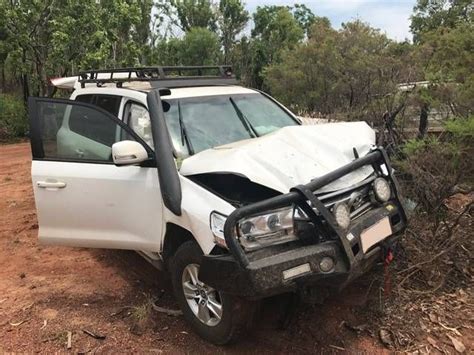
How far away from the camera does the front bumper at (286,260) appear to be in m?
2.83

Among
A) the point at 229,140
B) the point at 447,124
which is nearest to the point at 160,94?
the point at 229,140

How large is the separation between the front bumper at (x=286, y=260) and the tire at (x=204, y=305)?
0.30m

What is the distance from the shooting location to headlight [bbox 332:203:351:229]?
9.88 feet

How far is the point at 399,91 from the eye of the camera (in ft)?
20.8

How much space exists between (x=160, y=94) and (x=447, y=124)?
8.42 feet

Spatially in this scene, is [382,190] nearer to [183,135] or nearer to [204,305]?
[204,305]

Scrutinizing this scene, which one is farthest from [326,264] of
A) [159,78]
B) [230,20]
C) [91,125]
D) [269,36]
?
[230,20]

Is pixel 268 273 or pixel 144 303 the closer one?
pixel 268 273

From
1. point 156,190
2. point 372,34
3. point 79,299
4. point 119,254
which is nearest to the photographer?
point 156,190

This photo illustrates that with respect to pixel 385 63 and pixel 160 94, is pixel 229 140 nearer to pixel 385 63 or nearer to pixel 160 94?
pixel 160 94

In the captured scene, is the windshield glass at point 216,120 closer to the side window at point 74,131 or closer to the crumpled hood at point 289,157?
the crumpled hood at point 289,157

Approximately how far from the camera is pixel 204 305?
11.4 feet

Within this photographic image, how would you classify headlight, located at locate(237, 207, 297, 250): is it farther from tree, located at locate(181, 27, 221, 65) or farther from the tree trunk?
tree, located at locate(181, 27, 221, 65)

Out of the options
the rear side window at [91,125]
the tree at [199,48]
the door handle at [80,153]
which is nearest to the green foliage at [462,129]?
the rear side window at [91,125]
